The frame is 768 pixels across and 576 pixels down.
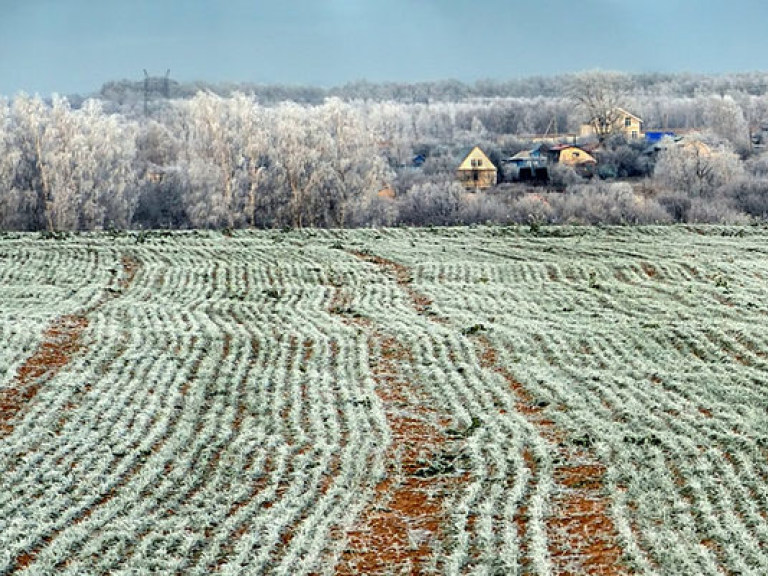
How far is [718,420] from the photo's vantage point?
712 inches

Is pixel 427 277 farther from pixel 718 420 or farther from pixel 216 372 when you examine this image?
pixel 718 420

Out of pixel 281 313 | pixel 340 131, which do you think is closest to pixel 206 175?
pixel 340 131

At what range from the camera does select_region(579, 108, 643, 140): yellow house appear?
132m

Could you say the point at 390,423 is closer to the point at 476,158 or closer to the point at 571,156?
the point at 476,158

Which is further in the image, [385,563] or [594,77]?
[594,77]

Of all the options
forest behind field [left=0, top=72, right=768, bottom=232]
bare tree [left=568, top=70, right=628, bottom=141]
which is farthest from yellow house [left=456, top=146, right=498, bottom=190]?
bare tree [left=568, top=70, right=628, bottom=141]

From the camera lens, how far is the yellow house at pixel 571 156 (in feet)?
369

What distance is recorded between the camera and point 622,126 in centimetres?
13462

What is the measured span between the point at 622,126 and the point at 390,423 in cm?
12132

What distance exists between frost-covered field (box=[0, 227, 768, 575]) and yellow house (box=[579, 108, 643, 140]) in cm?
9820

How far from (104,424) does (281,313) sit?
12150mm

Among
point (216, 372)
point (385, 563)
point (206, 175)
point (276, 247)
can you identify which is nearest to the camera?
point (385, 563)

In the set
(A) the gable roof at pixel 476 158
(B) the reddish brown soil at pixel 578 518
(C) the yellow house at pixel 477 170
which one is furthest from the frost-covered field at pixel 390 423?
(A) the gable roof at pixel 476 158

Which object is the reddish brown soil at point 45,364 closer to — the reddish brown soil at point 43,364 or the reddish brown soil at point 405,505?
the reddish brown soil at point 43,364
